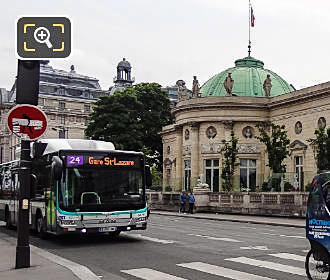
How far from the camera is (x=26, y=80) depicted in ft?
37.0

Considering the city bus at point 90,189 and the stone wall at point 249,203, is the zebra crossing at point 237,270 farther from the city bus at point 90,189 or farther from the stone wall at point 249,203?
the stone wall at point 249,203

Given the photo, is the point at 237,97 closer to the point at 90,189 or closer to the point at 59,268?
the point at 90,189

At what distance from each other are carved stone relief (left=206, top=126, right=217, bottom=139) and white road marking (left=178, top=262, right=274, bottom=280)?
140 feet

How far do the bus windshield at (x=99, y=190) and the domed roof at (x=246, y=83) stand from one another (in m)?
41.8

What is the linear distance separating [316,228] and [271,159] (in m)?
32.3

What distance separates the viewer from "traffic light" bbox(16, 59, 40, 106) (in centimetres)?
1113

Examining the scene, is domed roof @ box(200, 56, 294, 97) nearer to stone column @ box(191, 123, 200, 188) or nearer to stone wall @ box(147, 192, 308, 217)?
stone column @ box(191, 123, 200, 188)

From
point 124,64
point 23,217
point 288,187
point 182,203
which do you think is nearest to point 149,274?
point 23,217

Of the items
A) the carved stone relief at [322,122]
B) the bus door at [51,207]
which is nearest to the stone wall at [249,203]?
the carved stone relief at [322,122]

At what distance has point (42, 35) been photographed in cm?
996

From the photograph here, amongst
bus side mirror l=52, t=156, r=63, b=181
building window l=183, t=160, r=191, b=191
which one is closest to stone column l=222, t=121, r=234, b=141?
building window l=183, t=160, r=191, b=191

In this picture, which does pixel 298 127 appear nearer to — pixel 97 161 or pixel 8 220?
pixel 8 220

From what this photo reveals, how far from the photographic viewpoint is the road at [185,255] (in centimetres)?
1106

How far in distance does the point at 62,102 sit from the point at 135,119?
139ft
